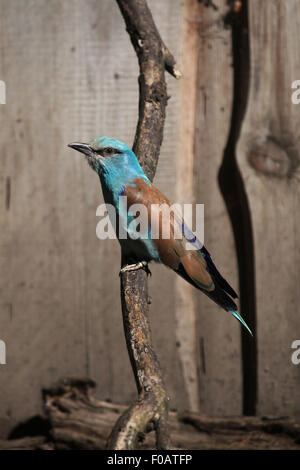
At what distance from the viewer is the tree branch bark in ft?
4.68

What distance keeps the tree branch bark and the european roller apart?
3.0 inches

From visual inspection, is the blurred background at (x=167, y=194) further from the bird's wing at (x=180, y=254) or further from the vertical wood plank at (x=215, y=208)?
the bird's wing at (x=180, y=254)

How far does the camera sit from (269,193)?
2.79 m

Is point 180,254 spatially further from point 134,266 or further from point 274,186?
point 274,186

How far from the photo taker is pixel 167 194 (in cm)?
284

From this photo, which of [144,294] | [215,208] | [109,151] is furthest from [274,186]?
[144,294]

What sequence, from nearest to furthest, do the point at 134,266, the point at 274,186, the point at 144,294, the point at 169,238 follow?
the point at 144,294 → the point at 134,266 → the point at 169,238 → the point at 274,186

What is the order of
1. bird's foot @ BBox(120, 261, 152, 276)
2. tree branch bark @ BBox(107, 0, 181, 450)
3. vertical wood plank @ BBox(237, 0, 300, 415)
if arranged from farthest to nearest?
1. vertical wood plank @ BBox(237, 0, 300, 415)
2. bird's foot @ BBox(120, 261, 152, 276)
3. tree branch bark @ BBox(107, 0, 181, 450)

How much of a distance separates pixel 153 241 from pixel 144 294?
40cm

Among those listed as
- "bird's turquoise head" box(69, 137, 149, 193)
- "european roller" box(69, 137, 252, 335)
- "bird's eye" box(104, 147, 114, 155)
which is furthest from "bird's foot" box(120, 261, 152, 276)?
"bird's eye" box(104, 147, 114, 155)

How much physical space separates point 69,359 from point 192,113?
140cm

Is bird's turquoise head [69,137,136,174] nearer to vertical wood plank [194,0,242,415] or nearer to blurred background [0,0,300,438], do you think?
blurred background [0,0,300,438]

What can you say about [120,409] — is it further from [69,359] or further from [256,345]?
[256,345]

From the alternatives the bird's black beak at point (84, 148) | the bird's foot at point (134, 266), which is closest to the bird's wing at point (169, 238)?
the bird's foot at point (134, 266)
